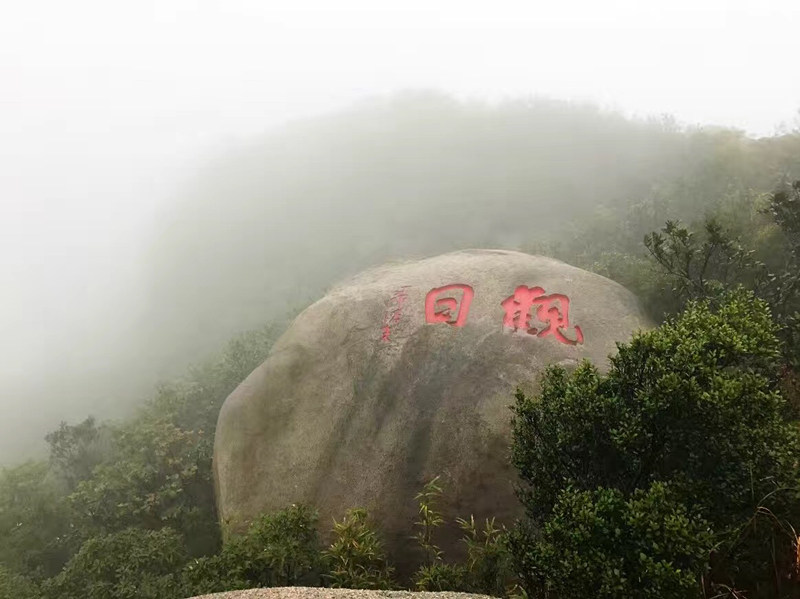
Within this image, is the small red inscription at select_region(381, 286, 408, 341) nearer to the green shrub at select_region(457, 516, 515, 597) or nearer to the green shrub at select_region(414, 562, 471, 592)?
the green shrub at select_region(457, 516, 515, 597)

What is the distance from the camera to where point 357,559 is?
24.8 feet

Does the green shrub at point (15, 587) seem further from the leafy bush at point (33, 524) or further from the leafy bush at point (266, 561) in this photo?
the leafy bush at point (266, 561)

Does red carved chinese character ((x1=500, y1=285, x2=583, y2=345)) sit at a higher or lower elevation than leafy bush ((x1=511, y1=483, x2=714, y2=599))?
higher

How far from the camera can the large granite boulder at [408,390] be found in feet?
28.2

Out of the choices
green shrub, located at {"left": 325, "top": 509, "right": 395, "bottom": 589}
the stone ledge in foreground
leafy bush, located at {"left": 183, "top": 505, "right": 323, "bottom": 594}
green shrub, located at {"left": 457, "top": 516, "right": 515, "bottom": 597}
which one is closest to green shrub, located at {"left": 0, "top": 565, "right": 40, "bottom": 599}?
leafy bush, located at {"left": 183, "top": 505, "right": 323, "bottom": 594}

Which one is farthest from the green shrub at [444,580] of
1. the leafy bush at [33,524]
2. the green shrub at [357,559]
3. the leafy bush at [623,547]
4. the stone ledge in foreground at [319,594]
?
the leafy bush at [33,524]

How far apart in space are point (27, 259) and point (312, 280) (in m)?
46.0

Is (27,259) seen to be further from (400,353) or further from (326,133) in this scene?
(400,353)

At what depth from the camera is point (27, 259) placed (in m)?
57.0

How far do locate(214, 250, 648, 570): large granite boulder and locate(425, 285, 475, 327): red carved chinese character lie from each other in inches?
1.0

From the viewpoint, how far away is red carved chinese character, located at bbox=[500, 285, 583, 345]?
9.30 metres

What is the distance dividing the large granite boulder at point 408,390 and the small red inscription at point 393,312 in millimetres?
29

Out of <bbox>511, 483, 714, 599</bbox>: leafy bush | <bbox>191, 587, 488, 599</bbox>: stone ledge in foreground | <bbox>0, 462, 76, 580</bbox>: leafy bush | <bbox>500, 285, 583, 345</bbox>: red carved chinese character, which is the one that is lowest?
<bbox>0, 462, 76, 580</bbox>: leafy bush

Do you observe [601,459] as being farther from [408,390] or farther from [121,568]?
[121,568]
